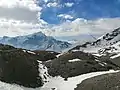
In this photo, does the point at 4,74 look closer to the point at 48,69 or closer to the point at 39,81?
the point at 39,81

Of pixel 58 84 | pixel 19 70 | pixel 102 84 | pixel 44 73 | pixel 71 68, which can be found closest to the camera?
pixel 102 84

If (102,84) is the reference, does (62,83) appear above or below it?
above

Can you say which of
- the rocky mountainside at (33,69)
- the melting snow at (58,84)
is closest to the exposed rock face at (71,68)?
the rocky mountainside at (33,69)

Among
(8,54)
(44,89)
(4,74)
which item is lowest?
(44,89)

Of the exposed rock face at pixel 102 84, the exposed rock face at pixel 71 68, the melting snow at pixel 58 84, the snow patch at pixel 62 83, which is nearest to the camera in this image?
the exposed rock face at pixel 102 84

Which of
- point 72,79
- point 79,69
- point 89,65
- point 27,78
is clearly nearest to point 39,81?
point 27,78

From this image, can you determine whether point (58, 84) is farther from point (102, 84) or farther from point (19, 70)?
point (102, 84)

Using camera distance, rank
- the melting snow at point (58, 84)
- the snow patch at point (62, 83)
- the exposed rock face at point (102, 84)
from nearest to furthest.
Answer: the exposed rock face at point (102, 84)
the melting snow at point (58, 84)
the snow patch at point (62, 83)

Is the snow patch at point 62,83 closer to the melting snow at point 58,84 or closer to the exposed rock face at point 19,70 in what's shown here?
the melting snow at point 58,84

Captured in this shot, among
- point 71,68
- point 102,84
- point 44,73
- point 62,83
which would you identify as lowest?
point 102,84

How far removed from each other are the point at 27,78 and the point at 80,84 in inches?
502

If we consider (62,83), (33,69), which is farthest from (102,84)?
(33,69)

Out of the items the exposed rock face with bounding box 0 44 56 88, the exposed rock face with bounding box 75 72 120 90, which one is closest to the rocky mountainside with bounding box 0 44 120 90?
the exposed rock face with bounding box 0 44 56 88

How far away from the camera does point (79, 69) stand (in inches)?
2825
